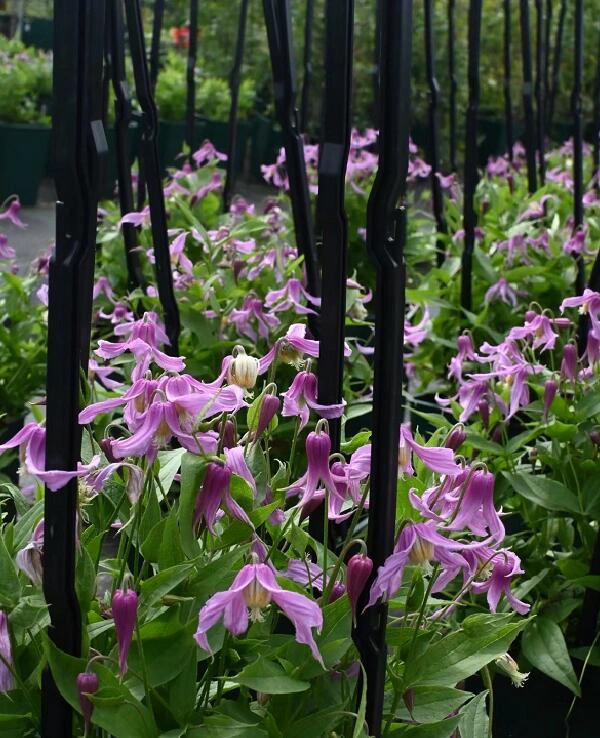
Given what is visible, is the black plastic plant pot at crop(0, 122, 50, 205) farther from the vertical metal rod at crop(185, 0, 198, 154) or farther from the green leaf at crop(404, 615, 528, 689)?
the green leaf at crop(404, 615, 528, 689)

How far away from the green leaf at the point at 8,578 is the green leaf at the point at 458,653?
0.93 ft

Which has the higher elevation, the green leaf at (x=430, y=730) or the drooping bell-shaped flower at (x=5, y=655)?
the drooping bell-shaped flower at (x=5, y=655)

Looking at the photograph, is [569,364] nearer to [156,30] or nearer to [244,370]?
[244,370]

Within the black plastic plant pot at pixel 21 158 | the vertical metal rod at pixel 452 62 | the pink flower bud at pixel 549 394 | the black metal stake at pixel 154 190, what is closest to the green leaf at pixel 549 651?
the pink flower bud at pixel 549 394

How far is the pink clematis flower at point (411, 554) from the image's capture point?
2.40 ft

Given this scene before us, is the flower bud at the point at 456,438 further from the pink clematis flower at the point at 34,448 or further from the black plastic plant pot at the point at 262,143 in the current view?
the black plastic plant pot at the point at 262,143

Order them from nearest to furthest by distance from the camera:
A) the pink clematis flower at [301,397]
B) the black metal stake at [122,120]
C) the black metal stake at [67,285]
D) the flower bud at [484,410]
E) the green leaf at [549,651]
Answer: the black metal stake at [67,285]
the pink clematis flower at [301,397]
the green leaf at [549,651]
the flower bud at [484,410]
the black metal stake at [122,120]

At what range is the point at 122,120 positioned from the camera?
1.65 metres

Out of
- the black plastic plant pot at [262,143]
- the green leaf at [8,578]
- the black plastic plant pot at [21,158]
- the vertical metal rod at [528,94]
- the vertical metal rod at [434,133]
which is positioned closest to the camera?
the green leaf at [8,578]

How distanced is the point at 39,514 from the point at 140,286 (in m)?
0.98

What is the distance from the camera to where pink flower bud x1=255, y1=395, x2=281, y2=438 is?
31.9 inches

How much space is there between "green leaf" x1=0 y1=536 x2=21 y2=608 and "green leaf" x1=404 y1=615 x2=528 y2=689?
0.93 feet

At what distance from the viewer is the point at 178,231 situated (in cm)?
199

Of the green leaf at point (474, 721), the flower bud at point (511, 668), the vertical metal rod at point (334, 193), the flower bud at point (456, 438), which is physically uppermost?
the vertical metal rod at point (334, 193)
